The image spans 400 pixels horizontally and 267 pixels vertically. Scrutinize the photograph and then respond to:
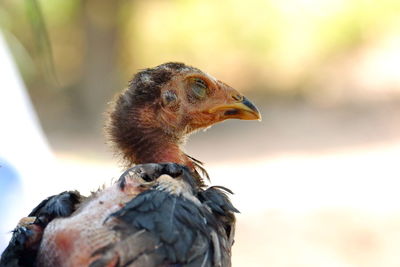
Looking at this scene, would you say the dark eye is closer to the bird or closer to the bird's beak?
the bird's beak

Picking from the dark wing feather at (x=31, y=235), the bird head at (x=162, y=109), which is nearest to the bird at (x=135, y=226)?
the dark wing feather at (x=31, y=235)

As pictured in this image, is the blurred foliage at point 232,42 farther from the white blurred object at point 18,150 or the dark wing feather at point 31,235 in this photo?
the dark wing feather at point 31,235

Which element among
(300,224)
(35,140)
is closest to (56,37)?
(300,224)

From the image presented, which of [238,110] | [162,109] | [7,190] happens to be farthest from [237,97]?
[7,190]

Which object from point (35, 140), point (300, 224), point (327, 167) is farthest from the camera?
point (327, 167)

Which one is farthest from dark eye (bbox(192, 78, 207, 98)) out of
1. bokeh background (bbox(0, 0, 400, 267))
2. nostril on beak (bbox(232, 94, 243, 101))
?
bokeh background (bbox(0, 0, 400, 267))

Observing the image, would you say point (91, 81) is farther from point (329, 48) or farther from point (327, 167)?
point (327, 167)

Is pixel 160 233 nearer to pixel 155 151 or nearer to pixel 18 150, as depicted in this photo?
pixel 155 151
